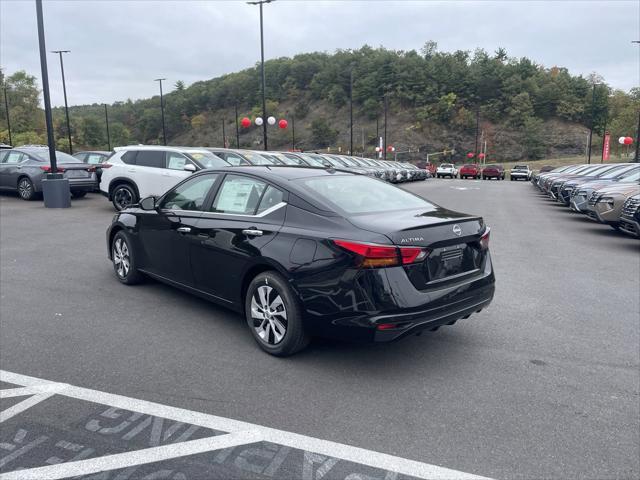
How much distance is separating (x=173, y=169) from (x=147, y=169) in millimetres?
806

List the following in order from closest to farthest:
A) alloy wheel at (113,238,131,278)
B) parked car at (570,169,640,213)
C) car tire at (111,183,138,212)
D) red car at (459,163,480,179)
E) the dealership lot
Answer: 1. the dealership lot
2. alloy wheel at (113,238,131,278)
3. parked car at (570,169,640,213)
4. car tire at (111,183,138,212)
5. red car at (459,163,480,179)

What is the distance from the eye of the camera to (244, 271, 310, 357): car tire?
4.22 m

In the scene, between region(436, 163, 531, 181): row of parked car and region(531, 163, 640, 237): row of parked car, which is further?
region(436, 163, 531, 181): row of parked car

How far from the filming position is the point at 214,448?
10.1 ft

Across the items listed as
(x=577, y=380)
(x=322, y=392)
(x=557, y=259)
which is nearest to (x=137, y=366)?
(x=322, y=392)

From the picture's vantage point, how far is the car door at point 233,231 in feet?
14.9

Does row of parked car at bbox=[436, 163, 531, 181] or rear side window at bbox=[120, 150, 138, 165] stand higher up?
rear side window at bbox=[120, 150, 138, 165]

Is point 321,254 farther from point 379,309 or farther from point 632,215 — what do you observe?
point 632,215

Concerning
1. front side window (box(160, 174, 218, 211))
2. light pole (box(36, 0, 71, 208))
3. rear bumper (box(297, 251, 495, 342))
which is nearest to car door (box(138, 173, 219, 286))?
front side window (box(160, 174, 218, 211))

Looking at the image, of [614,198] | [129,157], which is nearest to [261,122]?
[129,157]

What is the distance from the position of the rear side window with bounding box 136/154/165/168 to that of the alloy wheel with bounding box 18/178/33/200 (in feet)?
16.9

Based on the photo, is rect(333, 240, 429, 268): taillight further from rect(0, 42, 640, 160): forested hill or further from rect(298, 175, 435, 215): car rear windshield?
rect(0, 42, 640, 160): forested hill

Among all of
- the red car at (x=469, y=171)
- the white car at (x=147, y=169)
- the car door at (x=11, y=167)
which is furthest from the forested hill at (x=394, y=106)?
the white car at (x=147, y=169)

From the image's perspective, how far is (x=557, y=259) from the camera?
901 cm
